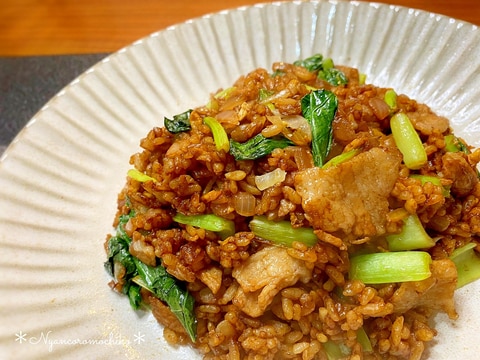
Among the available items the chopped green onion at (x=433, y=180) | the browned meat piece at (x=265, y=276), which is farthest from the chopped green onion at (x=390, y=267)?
the chopped green onion at (x=433, y=180)

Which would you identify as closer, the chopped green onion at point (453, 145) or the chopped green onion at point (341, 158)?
the chopped green onion at point (341, 158)

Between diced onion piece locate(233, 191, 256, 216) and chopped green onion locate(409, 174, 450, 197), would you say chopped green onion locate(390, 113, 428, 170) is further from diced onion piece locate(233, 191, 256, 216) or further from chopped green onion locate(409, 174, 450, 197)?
diced onion piece locate(233, 191, 256, 216)

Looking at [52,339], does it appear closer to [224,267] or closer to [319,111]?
[224,267]

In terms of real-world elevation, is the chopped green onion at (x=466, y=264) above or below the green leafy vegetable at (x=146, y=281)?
above

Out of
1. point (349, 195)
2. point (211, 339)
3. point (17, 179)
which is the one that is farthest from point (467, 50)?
point (17, 179)

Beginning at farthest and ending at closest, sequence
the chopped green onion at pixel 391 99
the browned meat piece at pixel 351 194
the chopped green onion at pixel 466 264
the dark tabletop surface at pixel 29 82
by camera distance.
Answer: the dark tabletop surface at pixel 29 82 < the chopped green onion at pixel 391 99 < the chopped green onion at pixel 466 264 < the browned meat piece at pixel 351 194

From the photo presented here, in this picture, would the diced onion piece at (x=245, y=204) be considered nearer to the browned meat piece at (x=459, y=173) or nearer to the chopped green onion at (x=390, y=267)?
the chopped green onion at (x=390, y=267)

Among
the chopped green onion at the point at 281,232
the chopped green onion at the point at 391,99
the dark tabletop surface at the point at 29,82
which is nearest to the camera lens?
the chopped green onion at the point at 281,232

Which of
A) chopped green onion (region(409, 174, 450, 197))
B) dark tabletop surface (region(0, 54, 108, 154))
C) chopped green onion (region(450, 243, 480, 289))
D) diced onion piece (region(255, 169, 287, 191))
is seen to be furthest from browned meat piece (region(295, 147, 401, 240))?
dark tabletop surface (region(0, 54, 108, 154))
